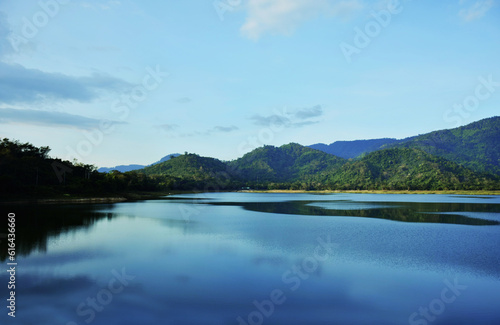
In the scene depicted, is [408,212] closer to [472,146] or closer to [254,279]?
[254,279]

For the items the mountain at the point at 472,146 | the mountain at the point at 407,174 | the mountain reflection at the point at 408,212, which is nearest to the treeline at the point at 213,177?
the mountain at the point at 407,174

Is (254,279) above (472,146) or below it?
below

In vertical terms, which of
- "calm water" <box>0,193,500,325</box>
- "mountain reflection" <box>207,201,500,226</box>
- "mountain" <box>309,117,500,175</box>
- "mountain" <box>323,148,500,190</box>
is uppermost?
"mountain" <box>309,117,500,175</box>

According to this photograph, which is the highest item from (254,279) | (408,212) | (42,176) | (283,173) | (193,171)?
(193,171)

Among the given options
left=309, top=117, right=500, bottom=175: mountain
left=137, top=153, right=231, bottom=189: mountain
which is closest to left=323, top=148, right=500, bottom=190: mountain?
left=309, top=117, right=500, bottom=175: mountain

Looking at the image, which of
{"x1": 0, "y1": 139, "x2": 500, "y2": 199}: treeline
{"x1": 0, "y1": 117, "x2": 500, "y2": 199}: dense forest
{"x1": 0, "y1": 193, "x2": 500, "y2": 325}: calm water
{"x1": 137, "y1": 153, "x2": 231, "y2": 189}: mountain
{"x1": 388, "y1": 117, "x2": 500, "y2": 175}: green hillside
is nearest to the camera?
{"x1": 0, "y1": 193, "x2": 500, "y2": 325}: calm water

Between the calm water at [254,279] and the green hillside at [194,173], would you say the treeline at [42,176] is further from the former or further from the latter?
the green hillside at [194,173]

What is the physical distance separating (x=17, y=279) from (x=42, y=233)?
37.5 ft

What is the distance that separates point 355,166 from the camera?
519 feet

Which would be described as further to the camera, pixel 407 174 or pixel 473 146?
pixel 473 146

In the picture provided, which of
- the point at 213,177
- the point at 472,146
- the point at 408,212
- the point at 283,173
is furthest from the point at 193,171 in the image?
the point at 472,146

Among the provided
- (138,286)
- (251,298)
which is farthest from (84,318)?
(251,298)

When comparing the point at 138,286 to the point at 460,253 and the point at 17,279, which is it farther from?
the point at 460,253

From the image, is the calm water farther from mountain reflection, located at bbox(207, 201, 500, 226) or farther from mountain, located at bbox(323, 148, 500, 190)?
mountain, located at bbox(323, 148, 500, 190)
